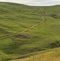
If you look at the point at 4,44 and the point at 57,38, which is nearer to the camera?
the point at 4,44

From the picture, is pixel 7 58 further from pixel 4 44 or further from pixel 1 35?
pixel 1 35

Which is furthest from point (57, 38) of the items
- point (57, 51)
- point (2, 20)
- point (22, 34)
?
point (2, 20)

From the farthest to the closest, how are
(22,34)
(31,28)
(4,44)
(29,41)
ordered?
(31,28), (22,34), (29,41), (4,44)

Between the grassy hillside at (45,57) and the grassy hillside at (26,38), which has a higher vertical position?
the grassy hillside at (45,57)

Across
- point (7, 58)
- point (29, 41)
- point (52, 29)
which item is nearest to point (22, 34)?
point (29, 41)

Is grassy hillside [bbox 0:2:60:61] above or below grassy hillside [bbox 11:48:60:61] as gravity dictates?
below

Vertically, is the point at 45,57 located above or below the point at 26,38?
above

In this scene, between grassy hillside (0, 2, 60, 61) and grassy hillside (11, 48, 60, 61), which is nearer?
grassy hillside (11, 48, 60, 61)

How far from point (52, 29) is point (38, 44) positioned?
40.3 ft

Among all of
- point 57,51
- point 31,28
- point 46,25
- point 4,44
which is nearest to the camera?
point 57,51

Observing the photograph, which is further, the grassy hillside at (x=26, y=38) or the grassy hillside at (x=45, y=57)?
the grassy hillside at (x=26, y=38)

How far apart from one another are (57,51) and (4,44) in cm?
1084

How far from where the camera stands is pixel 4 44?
3544cm

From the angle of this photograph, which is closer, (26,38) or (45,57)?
(45,57)
